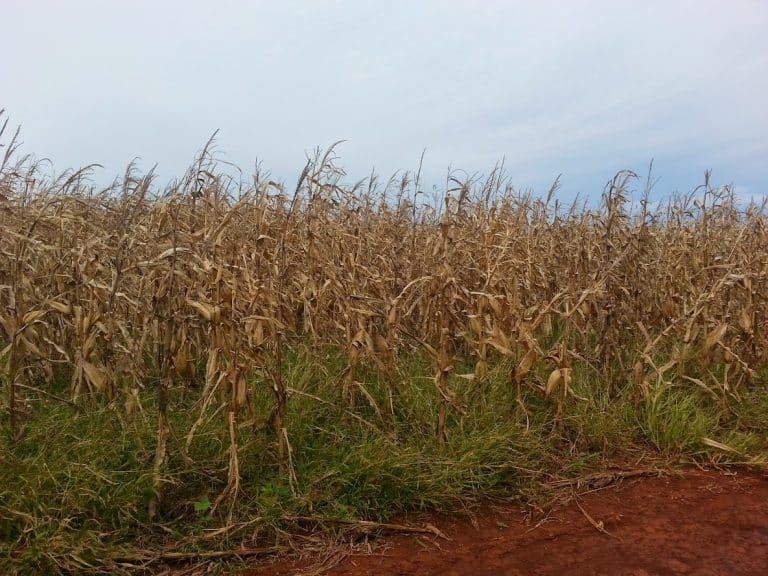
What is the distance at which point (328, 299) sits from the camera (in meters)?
4.54

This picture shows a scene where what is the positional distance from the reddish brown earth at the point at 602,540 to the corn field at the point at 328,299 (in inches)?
24.9

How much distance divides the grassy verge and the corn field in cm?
9

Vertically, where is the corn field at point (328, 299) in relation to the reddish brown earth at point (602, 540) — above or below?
above

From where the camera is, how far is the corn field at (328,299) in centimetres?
300

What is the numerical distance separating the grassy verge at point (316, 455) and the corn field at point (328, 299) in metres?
0.09

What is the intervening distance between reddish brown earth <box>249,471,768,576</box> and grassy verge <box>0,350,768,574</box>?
204 millimetres

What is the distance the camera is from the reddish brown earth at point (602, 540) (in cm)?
260

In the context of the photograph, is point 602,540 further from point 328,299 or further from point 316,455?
point 328,299

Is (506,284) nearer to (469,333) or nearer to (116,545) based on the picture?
(469,333)

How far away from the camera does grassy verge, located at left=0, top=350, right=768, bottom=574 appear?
2.64m

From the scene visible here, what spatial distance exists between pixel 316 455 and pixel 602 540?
152cm

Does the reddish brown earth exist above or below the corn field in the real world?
below

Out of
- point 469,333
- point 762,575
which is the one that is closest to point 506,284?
point 469,333

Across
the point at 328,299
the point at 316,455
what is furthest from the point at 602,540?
the point at 328,299
